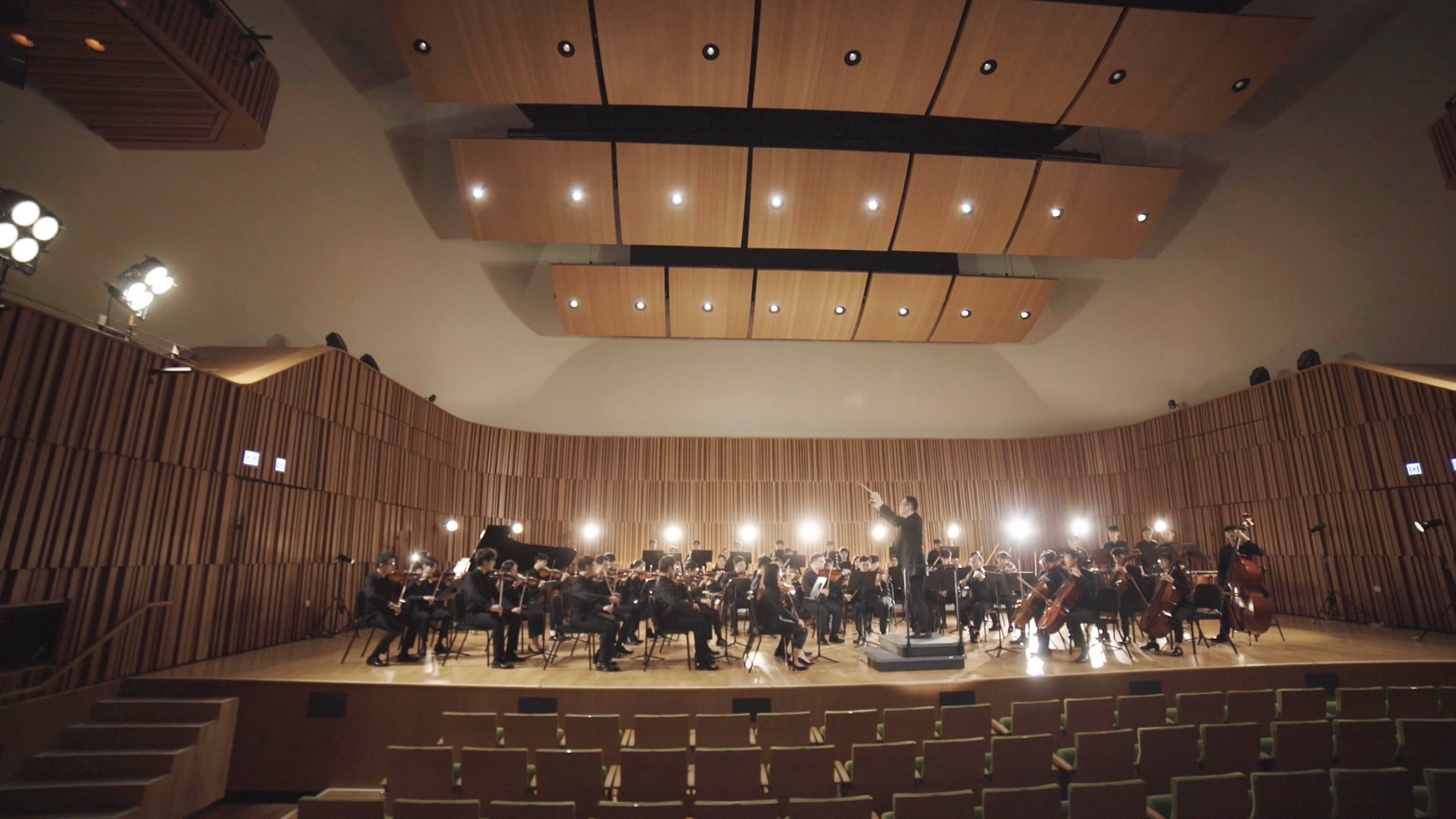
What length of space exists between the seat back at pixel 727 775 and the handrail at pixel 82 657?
4.83 meters

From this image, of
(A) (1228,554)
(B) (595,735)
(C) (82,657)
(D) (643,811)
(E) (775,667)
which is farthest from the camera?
(A) (1228,554)

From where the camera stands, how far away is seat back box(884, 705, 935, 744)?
155 inches

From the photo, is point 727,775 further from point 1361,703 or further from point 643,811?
point 1361,703

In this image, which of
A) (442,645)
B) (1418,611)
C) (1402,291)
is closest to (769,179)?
(442,645)

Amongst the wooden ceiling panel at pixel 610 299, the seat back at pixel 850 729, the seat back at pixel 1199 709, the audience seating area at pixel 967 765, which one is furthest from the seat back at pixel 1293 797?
the wooden ceiling panel at pixel 610 299

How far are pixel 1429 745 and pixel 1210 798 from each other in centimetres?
194

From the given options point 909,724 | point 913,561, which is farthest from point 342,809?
point 913,561

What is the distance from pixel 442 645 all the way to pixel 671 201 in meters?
6.88

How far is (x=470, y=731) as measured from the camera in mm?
Result: 4172

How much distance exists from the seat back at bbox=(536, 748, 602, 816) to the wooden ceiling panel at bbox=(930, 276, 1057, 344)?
32.5 feet

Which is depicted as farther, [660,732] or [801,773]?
[660,732]

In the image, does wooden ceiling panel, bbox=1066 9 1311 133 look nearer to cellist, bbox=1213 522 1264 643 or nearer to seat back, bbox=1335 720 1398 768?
cellist, bbox=1213 522 1264 643

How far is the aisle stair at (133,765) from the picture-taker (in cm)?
402

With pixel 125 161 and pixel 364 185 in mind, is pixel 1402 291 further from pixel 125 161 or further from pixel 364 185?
pixel 125 161
